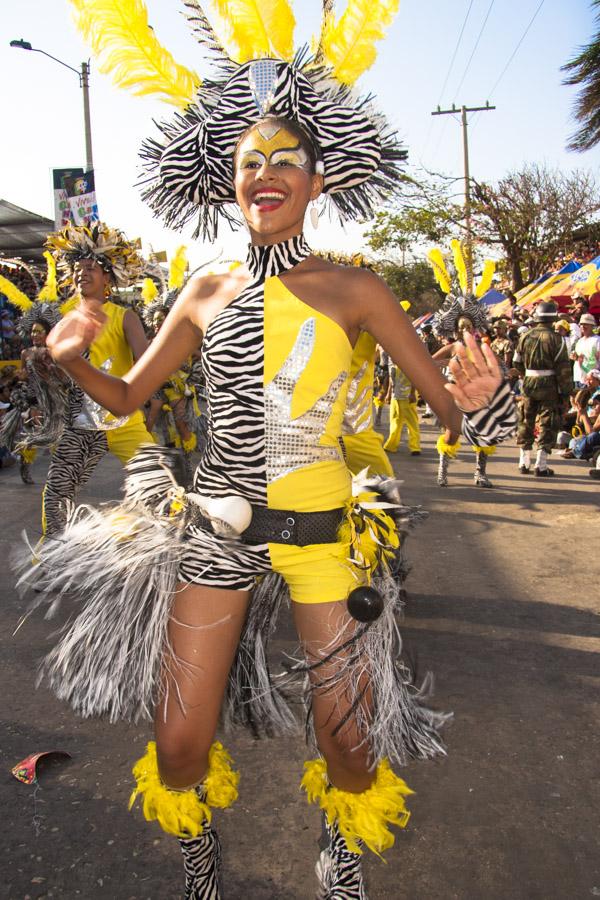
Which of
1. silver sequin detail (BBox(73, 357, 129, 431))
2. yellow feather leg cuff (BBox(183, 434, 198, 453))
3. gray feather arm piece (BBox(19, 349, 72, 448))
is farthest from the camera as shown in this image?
yellow feather leg cuff (BBox(183, 434, 198, 453))

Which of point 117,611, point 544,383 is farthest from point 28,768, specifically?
point 544,383

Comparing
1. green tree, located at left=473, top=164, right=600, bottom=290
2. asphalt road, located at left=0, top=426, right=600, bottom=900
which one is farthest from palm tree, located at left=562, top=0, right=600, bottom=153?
asphalt road, located at left=0, top=426, right=600, bottom=900

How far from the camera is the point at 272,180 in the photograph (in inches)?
87.2

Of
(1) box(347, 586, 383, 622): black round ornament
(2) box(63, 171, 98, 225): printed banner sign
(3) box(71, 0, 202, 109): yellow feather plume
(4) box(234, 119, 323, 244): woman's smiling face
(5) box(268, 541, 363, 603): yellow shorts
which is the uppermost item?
(2) box(63, 171, 98, 225): printed banner sign

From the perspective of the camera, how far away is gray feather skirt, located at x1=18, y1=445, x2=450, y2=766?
2090 millimetres

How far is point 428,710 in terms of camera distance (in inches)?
91.4

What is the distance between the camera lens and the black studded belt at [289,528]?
212cm

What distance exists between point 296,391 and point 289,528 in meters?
0.39

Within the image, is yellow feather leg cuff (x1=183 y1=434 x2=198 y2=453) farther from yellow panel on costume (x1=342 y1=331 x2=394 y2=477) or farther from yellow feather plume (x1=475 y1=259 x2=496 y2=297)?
yellow panel on costume (x1=342 y1=331 x2=394 y2=477)

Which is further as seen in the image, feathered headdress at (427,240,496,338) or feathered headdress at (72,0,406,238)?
feathered headdress at (427,240,496,338)

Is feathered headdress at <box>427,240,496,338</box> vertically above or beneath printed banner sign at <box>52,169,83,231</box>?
beneath

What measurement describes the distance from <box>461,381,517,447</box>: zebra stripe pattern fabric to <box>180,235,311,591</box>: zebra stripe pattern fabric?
63 centimetres

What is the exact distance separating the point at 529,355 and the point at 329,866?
8.31 meters

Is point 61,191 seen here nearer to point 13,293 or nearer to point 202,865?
point 13,293
